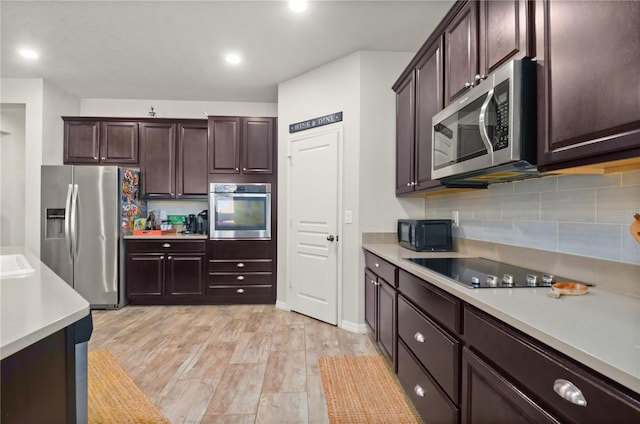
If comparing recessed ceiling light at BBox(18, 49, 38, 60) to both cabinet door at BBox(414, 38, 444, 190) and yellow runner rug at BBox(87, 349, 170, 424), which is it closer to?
yellow runner rug at BBox(87, 349, 170, 424)

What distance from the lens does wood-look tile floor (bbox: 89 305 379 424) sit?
6.18ft

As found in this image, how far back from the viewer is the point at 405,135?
9.05 ft

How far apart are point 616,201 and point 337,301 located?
240cm

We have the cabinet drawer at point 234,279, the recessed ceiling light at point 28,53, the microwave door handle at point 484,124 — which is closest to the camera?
the microwave door handle at point 484,124

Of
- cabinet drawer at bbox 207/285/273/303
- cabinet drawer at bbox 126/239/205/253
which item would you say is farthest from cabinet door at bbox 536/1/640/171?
cabinet drawer at bbox 126/239/205/253

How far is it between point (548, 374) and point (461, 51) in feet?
5.53

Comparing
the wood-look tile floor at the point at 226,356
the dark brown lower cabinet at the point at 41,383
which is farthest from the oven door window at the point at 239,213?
the dark brown lower cabinet at the point at 41,383

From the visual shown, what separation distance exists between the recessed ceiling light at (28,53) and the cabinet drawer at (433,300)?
13.7ft

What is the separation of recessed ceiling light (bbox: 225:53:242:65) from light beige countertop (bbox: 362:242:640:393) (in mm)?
3019

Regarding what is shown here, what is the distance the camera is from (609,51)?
92cm

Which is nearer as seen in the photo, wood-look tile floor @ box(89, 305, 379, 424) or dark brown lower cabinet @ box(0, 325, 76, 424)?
dark brown lower cabinet @ box(0, 325, 76, 424)

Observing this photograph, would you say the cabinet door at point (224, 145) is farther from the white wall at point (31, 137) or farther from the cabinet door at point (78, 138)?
the white wall at point (31, 137)

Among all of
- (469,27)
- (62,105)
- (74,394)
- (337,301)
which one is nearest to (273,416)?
(74,394)

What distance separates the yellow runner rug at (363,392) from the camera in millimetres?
1785
